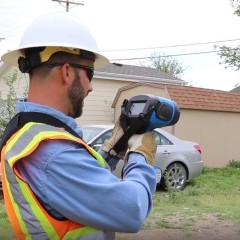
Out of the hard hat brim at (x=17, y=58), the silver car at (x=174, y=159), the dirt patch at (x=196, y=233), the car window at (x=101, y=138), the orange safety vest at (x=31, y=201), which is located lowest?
the dirt patch at (x=196, y=233)

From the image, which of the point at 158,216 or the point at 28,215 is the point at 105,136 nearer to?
the point at 158,216

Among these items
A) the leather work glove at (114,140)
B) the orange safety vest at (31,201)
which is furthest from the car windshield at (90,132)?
the orange safety vest at (31,201)

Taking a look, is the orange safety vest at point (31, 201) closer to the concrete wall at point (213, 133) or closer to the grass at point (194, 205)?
the grass at point (194, 205)

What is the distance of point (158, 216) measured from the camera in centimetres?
714

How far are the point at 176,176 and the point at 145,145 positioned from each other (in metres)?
8.60

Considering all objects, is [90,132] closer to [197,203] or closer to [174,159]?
[174,159]

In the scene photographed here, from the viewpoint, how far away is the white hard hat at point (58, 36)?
1819 mm

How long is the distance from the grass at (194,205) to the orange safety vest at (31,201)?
14.2 ft

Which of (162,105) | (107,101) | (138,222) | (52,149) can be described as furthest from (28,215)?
(107,101)

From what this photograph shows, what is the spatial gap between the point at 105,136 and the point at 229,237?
4.04m

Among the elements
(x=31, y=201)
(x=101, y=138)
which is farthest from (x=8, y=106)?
(x=31, y=201)

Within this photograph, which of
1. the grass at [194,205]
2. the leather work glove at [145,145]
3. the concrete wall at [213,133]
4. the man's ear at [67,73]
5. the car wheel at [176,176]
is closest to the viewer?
the man's ear at [67,73]

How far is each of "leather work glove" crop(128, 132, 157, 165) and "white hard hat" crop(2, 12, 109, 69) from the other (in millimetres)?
363

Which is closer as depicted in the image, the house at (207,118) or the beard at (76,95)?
the beard at (76,95)
